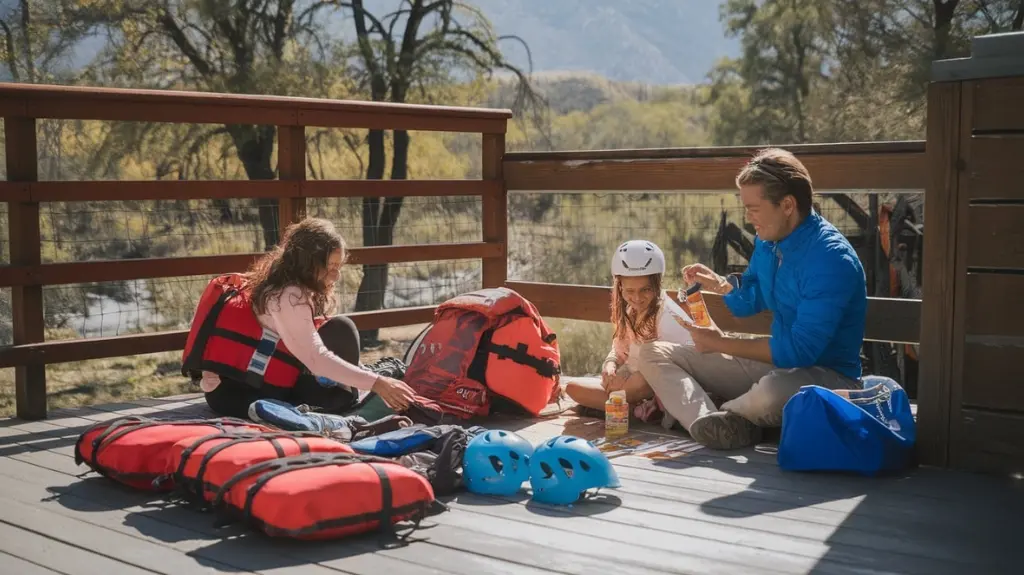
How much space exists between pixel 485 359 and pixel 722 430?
1.18 m

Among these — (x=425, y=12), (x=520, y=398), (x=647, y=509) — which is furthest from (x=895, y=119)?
(x=647, y=509)

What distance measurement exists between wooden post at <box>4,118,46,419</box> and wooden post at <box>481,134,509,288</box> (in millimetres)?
2531

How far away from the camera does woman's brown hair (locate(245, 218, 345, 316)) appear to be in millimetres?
4352

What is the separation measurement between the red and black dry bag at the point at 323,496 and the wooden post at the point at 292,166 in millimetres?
2550

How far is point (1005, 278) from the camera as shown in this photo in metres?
3.96

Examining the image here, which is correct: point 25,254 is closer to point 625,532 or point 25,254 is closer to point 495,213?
point 495,213

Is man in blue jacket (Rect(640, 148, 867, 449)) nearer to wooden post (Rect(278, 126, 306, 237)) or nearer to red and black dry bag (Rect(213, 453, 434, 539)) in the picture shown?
red and black dry bag (Rect(213, 453, 434, 539))

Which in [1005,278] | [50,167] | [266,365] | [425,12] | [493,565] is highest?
[425,12]

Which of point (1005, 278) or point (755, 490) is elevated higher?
point (1005, 278)

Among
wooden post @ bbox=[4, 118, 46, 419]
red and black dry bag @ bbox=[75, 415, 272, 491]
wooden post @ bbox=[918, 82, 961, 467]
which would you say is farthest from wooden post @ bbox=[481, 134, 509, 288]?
wooden post @ bbox=[918, 82, 961, 467]

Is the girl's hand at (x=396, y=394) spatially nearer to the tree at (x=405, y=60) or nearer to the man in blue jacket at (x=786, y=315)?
the man in blue jacket at (x=786, y=315)

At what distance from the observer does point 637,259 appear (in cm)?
463

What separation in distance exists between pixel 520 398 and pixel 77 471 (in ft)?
6.18

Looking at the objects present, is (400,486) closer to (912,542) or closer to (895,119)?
(912,542)
